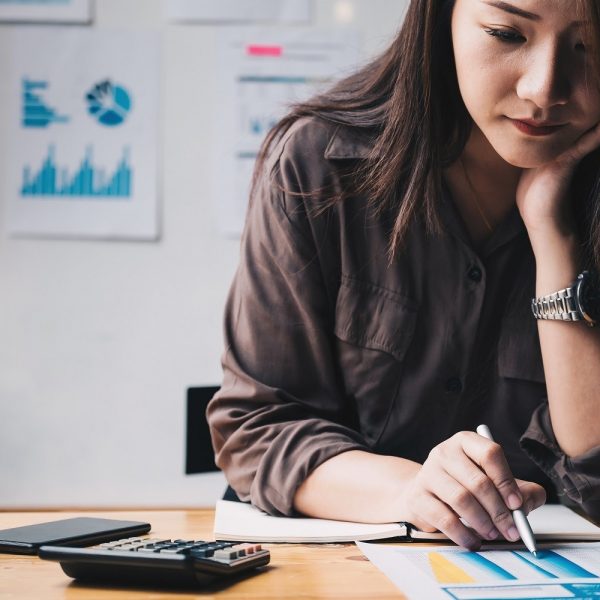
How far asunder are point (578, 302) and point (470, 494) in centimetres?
33

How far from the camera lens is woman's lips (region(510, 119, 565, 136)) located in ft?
3.09

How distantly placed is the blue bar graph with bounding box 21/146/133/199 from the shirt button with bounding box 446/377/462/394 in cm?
140

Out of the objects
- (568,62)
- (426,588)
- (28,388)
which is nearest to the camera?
(426,588)

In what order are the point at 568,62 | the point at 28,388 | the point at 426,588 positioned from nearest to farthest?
1. the point at 426,588
2. the point at 568,62
3. the point at 28,388

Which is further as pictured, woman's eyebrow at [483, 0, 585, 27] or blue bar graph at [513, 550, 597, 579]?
Answer: woman's eyebrow at [483, 0, 585, 27]

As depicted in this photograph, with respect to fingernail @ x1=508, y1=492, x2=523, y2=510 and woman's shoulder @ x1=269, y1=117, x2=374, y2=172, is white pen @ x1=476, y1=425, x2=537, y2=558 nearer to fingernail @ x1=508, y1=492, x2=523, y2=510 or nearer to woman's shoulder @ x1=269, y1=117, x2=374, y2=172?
fingernail @ x1=508, y1=492, x2=523, y2=510

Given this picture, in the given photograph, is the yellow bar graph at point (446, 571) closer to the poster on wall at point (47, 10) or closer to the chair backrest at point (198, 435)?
the chair backrest at point (198, 435)

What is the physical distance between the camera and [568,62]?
89cm

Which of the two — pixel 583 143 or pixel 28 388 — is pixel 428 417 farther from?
pixel 28 388

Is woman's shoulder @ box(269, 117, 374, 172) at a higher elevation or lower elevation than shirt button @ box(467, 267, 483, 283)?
higher

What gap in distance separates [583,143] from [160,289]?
1.45 metres

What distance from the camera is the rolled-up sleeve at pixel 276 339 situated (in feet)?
3.22

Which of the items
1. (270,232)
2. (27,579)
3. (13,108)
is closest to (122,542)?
(27,579)

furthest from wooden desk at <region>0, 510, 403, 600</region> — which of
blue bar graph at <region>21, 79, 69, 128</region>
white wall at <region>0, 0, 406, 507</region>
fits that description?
blue bar graph at <region>21, 79, 69, 128</region>
